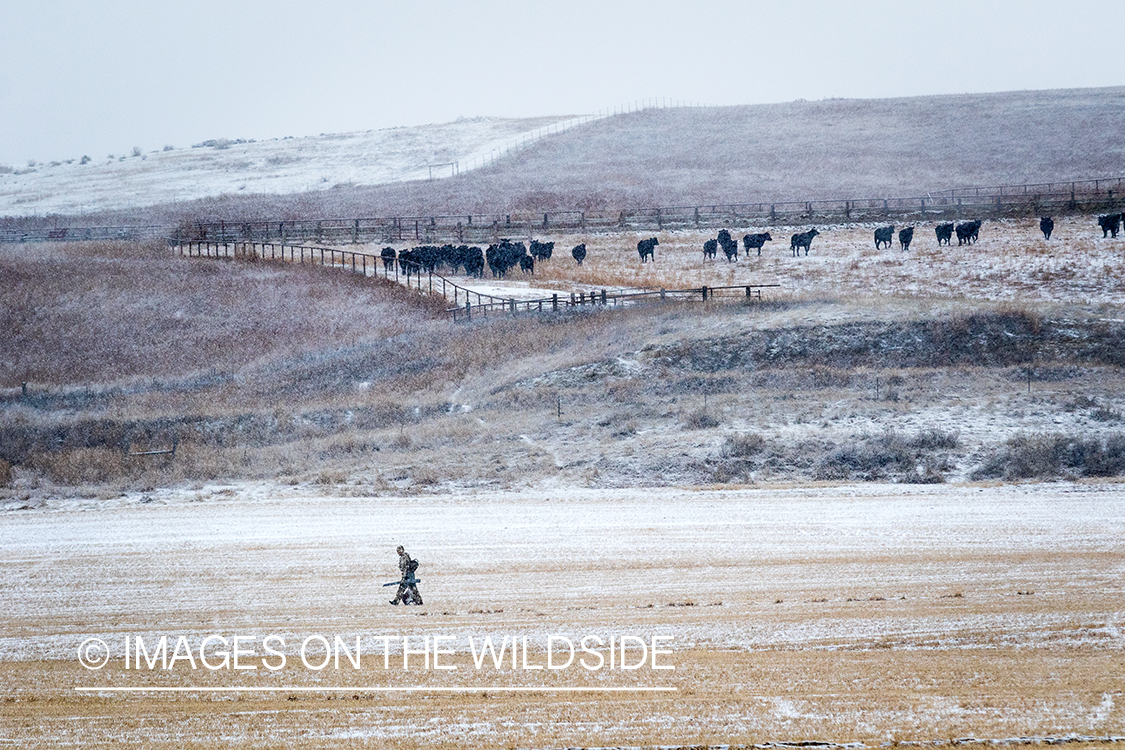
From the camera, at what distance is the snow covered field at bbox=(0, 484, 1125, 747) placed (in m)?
9.06

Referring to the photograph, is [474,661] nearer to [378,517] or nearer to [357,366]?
[378,517]

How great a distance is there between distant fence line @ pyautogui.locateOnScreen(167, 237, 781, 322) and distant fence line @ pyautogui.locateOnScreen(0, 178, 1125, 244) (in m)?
2.45

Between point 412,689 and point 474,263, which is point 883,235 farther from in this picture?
point 412,689

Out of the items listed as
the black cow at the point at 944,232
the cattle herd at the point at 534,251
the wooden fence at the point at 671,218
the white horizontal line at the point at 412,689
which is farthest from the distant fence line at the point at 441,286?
the white horizontal line at the point at 412,689

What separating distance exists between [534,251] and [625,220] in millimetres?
10466

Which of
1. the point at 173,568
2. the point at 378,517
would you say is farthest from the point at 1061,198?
the point at 173,568

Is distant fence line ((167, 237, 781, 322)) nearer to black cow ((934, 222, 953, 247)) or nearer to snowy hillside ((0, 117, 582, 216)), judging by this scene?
black cow ((934, 222, 953, 247))

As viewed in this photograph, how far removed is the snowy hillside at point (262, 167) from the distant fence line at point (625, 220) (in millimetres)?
26686

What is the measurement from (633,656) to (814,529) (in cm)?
527

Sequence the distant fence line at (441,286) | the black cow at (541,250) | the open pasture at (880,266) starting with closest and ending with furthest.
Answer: the distant fence line at (441,286) → the open pasture at (880,266) → the black cow at (541,250)

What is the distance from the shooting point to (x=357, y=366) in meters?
29.8

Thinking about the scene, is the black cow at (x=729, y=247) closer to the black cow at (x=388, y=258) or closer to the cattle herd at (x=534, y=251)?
the cattle herd at (x=534, y=251)

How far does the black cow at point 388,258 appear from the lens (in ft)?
144

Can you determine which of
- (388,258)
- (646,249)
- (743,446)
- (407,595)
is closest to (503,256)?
(388,258)
